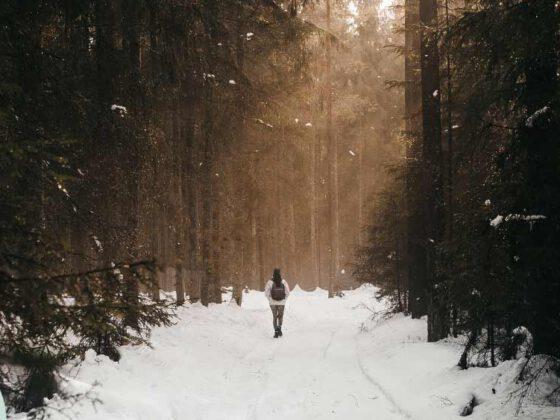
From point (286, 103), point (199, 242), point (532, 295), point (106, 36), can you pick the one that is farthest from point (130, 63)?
point (286, 103)

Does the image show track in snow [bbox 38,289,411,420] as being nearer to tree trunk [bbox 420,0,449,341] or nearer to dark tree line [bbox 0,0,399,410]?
dark tree line [bbox 0,0,399,410]

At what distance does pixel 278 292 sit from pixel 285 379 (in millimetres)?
6827

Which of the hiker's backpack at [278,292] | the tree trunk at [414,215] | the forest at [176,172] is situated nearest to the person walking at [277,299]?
the hiker's backpack at [278,292]

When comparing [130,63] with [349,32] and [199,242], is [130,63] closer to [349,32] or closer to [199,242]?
[199,242]

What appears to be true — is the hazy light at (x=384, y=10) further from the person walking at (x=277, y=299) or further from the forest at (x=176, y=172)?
the person walking at (x=277, y=299)

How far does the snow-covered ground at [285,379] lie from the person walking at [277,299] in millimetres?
947

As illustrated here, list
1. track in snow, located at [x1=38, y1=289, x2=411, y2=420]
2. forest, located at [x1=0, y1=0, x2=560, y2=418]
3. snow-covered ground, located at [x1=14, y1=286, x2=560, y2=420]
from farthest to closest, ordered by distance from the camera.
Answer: track in snow, located at [x1=38, y1=289, x2=411, y2=420]
snow-covered ground, located at [x1=14, y1=286, x2=560, y2=420]
forest, located at [x1=0, y1=0, x2=560, y2=418]

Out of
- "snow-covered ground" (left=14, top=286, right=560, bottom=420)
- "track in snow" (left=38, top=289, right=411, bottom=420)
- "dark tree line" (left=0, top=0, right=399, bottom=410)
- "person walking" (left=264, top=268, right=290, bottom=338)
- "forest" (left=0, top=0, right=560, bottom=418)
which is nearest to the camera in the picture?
"dark tree line" (left=0, top=0, right=399, bottom=410)

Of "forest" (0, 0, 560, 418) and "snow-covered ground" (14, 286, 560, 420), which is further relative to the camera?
"snow-covered ground" (14, 286, 560, 420)

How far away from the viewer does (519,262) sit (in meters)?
6.38

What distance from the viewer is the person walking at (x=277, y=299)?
56.0 ft

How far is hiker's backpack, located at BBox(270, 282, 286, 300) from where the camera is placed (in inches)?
679

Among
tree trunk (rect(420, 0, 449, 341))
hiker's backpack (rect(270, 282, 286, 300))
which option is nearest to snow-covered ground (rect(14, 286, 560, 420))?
tree trunk (rect(420, 0, 449, 341))

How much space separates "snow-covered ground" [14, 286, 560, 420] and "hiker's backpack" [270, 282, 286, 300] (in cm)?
162
